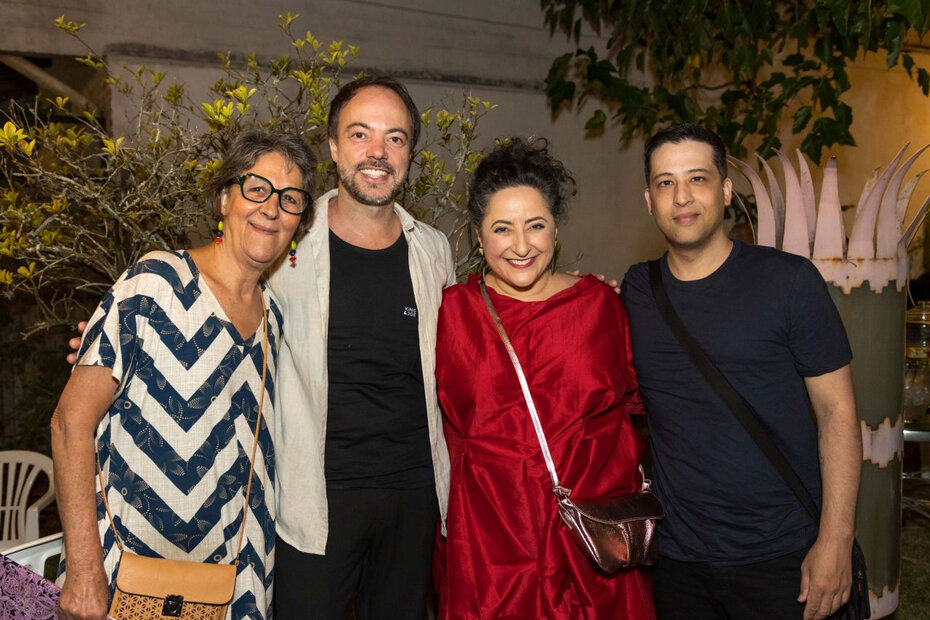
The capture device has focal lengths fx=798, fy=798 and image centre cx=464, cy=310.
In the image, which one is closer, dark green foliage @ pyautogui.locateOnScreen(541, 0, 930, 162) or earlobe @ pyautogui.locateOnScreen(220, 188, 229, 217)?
earlobe @ pyautogui.locateOnScreen(220, 188, 229, 217)

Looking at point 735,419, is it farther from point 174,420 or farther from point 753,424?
point 174,420

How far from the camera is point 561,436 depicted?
6.45ft

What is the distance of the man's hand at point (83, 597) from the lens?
159 cm

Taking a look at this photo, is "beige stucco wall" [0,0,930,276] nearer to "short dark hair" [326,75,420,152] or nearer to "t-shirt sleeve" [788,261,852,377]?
"short dark hair" [326,75,420,152]

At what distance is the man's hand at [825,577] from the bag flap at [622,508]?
1.14 ft

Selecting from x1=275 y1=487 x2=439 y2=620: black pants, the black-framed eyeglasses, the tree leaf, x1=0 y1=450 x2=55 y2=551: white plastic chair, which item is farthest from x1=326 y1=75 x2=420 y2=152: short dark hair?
the tree leaf

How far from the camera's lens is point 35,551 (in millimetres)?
2246

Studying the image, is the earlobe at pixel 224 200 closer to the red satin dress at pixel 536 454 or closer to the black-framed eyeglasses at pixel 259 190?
the black-framed eyeglasses at pixel 259 190

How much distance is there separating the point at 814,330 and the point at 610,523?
2.12 feet

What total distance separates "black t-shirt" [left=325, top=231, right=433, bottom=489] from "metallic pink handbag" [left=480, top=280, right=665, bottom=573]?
0.35 m

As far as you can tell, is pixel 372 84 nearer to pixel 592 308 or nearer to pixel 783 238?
pixel 592 308

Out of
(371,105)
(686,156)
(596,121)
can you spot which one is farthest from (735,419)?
(596,121)

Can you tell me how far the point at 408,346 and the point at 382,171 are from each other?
0.48 meters

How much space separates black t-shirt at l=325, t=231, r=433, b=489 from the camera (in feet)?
6.72
